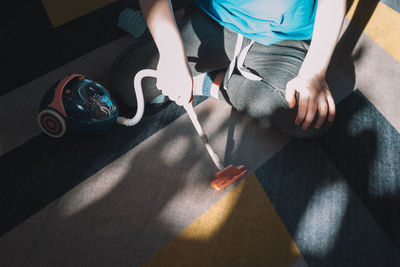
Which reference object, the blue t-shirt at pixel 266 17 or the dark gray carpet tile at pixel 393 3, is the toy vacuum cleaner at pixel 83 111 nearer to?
the blue t-shirt at pixel 266 17

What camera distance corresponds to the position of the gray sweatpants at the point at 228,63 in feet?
2.45

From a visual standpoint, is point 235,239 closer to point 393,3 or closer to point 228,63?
point 228,63

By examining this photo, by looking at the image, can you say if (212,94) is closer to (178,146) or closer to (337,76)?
(178,146)

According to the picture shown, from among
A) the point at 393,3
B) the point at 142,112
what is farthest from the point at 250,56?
the point at 393,3

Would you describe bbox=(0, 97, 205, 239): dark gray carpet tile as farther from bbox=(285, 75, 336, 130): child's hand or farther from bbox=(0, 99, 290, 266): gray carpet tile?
bbox=(285, 75, 336, 130): child's hand

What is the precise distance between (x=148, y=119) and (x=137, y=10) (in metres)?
0.48

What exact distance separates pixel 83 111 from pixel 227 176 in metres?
0.42

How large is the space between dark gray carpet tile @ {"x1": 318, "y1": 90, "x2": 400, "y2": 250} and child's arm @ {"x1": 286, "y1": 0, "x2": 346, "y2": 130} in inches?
10.9

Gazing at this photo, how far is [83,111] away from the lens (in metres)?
0.74

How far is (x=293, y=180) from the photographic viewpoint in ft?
2.54

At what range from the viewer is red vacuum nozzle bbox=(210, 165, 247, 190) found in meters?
0.75

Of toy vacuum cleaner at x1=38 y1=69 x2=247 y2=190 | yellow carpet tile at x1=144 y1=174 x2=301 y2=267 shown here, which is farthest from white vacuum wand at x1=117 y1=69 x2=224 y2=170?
yellow carpet tile at x1=144 y1=174 x2=301 y2=267

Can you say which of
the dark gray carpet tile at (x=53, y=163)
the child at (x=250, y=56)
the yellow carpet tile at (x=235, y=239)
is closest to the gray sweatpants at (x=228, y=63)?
the child at (x=250, y=56)

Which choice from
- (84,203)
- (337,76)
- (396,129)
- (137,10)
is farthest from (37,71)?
(396,129)
